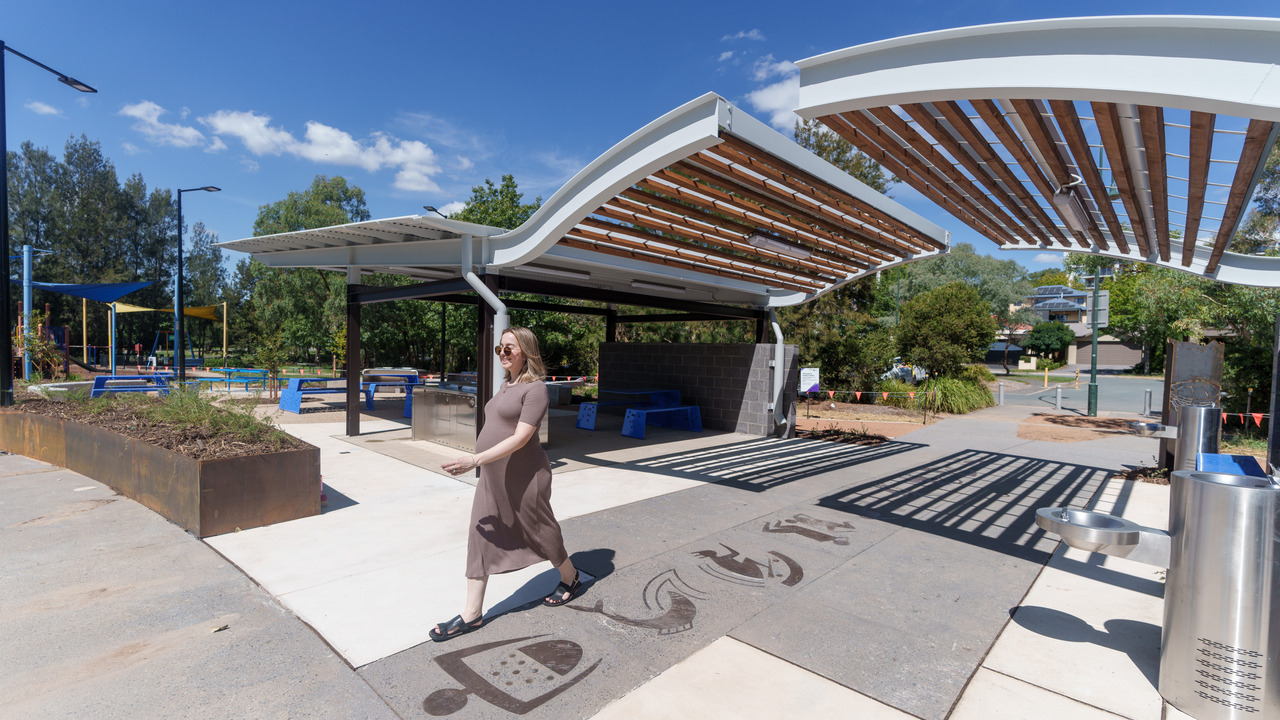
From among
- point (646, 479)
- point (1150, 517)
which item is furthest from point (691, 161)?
point (1150, 517)

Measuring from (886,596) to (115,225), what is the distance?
57.1m

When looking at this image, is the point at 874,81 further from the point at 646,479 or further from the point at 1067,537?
the point at 646,479

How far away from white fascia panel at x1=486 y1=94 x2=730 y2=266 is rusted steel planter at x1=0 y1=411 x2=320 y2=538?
3.20m

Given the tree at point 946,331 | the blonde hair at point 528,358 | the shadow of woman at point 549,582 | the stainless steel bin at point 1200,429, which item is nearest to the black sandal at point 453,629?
Result: the shadow of woman at point 549,582

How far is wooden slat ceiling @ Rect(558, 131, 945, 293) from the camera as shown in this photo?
18.3ft

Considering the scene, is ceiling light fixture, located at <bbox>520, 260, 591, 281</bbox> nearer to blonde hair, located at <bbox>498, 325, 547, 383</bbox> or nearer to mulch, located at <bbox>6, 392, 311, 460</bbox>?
mulch, located at <bbox>6, 392, 311, 460</bbox>

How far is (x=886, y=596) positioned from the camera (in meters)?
4.18

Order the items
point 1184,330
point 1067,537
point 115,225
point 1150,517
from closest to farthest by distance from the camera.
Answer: point 1067,537 → point 1150,517 → point 1184,330 → point 115,225

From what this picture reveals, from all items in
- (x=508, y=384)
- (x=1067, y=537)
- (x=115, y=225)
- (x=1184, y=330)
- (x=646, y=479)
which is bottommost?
(x=646, y=479)

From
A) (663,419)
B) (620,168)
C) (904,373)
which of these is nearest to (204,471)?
(620,168)

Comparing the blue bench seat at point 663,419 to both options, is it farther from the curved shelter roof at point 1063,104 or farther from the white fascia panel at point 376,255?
the curved shelter roof at point 1063,104

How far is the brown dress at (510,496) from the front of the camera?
11.3ft

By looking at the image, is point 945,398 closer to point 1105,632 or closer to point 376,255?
point 1105,632

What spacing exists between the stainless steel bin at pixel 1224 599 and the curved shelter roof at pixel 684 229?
138 inches
